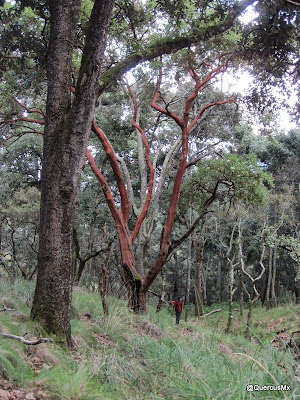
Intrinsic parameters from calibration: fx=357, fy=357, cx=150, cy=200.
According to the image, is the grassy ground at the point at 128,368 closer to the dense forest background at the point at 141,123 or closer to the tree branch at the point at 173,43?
the dense forest background at the point at 141,123

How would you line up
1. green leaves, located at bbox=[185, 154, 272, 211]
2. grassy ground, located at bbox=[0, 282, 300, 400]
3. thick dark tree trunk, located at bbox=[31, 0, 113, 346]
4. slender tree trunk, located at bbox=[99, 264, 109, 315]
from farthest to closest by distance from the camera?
green leaves, located at bbox=[185, 154, 272, 211] → slender tree trunk, located at bbox=[99, 264, 109, 315] → thick dark tree trunk, located at bbox=[31, 0, 113, 346] → grassy ground, located at bbox=[0, 282, 300, 400]

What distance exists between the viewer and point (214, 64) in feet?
34.9

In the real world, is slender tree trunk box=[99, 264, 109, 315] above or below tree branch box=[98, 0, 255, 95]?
below

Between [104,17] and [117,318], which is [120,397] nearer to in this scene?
[117,318]

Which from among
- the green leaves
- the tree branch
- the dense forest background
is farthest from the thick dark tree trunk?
the green leaves

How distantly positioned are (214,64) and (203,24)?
11.6ft

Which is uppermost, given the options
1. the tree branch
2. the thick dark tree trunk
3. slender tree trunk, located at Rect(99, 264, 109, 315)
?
the tree branch

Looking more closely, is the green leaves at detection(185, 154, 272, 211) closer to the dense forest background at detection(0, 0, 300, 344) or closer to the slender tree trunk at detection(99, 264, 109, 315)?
the dense forest background at detection(0, 0, 300, 344)

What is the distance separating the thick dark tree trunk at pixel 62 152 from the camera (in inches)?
171

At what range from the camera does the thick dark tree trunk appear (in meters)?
4.36

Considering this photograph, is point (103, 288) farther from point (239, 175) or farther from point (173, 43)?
point (239, 175)

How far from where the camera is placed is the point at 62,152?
15.0ft

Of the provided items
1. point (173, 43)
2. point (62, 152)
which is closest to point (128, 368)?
point (62, 152)

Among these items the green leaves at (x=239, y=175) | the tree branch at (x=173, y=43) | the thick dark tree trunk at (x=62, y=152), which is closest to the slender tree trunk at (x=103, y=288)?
the thick dark tree trunk at (x=62, y=152)
